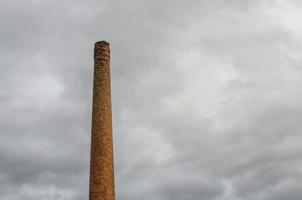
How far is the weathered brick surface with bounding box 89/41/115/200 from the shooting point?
68.5 feet

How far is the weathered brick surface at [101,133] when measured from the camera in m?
20.9

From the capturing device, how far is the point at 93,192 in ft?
68.3

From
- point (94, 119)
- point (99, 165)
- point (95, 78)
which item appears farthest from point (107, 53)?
Result: point (99, 165)

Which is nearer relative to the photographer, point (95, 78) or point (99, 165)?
point (99, 165)

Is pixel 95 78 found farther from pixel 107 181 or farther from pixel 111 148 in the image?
pixel 107 181

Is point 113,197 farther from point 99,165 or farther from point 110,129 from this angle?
point 110,129

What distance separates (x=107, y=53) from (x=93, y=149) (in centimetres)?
472

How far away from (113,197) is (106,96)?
4556 mm

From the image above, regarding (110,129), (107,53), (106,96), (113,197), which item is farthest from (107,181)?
(107,53)

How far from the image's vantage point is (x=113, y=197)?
20984mm

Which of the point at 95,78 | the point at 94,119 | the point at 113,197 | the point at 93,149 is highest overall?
the point at 95,78

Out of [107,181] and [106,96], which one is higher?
[106,96]

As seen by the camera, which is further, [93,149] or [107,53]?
[107,53]

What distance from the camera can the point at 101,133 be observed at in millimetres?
21531
